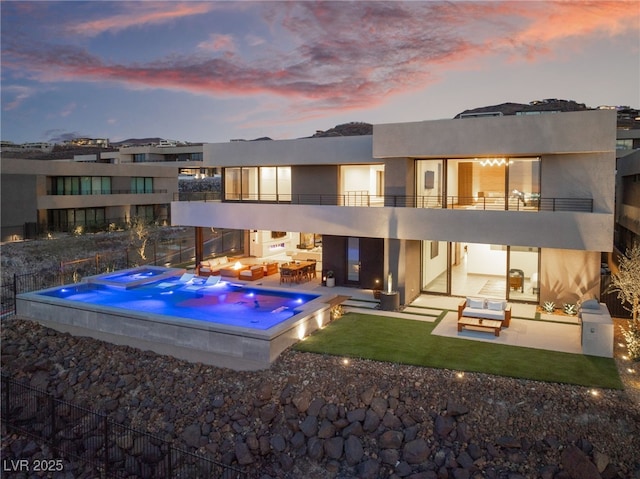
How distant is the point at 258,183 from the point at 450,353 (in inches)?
623

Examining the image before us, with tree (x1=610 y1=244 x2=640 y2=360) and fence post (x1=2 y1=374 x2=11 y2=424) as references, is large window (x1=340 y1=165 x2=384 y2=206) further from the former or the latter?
fence post (x1=2 y1=374 x2=11 y2=424)

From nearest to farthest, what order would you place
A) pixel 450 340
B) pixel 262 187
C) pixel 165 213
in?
pixel 450 340
pixel 262 187
pixel 165 213

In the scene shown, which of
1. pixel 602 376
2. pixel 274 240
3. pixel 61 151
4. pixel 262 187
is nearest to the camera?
pixel 602 376

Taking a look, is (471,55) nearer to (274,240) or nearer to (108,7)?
(274,240)

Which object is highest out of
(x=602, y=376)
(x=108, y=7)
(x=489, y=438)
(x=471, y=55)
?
(x=108, y=7)

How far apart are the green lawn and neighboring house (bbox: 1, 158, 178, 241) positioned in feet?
106

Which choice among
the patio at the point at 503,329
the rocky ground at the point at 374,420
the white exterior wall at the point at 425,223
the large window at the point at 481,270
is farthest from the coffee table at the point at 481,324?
the large window at the point at 481,270

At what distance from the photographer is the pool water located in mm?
16913

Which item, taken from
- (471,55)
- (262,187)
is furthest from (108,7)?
(471,55)

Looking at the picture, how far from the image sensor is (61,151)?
139 metres

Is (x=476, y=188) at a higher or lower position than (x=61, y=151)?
lower

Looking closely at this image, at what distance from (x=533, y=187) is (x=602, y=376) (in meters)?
8.20

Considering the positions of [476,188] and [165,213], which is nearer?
[476,188]

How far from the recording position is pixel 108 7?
2997cm
